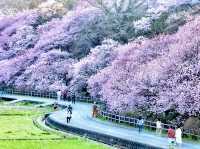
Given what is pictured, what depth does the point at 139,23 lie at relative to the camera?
77.3m

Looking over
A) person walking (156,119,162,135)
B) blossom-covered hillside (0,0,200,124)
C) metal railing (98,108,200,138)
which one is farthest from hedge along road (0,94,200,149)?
blossom-covered hillside (0,0,200,124)

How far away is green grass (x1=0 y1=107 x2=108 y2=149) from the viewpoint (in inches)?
1624

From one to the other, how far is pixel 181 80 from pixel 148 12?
34.4 m

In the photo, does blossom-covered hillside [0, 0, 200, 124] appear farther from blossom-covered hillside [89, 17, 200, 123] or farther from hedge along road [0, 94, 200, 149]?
hedge along road [0, 94, 200, 149]

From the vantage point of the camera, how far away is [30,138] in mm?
44844

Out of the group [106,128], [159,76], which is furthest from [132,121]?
[159,76]

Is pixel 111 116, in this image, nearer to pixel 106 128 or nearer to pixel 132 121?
pixel 132 121

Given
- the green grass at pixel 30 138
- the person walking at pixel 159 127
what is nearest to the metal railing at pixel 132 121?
the person walking at pixel 159 127

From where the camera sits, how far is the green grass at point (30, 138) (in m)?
41.2

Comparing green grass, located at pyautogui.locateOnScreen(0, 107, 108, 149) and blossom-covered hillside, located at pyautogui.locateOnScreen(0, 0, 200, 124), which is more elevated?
blossom-covered hillside, located at pyautogui.locateOnScreen(0, 0, 200, 124)

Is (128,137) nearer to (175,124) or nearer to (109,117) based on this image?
(175,124)

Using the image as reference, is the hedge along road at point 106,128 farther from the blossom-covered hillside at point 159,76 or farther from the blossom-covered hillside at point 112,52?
the blossom-covered hillside at point 159,76

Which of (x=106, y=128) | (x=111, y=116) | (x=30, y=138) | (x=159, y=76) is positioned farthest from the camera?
(x=111, y=116)

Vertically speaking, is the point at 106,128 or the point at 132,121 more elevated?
the point at 132,121
